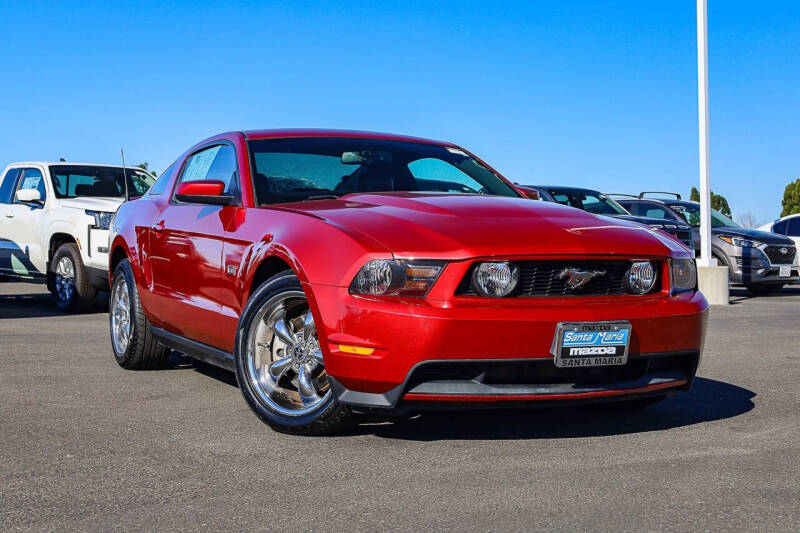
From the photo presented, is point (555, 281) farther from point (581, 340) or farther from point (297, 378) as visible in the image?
point (297, 378)

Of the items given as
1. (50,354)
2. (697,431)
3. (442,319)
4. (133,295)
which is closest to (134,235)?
(133,295)

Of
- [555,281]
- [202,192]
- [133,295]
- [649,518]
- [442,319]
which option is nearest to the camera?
[649,518]

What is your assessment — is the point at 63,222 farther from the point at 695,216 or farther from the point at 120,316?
the point at 695,216

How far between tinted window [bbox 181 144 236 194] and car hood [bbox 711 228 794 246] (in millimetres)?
11801

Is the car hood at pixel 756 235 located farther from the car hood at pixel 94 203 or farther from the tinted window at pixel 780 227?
the car hood at pixel 94 203

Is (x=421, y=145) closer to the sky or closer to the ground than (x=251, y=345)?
closer to the sky

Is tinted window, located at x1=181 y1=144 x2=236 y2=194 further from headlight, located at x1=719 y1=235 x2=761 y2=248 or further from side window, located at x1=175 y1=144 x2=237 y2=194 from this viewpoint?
headlight, located at x1=719 y1=235 x2=761 y2=248

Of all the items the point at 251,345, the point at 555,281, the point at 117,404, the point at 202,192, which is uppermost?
the point at 202,192

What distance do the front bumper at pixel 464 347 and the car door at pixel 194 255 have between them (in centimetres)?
119

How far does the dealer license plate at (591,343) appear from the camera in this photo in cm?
412

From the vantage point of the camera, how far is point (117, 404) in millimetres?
5461

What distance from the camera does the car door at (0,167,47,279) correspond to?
1229cm

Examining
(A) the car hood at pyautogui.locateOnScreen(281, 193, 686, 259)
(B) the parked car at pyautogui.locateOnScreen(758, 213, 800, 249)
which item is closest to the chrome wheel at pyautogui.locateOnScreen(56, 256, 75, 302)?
(A) the car hood at pyautogui.locateOnScreen(281, 193, 686, 259)

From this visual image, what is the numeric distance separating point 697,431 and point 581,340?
3.11ft
